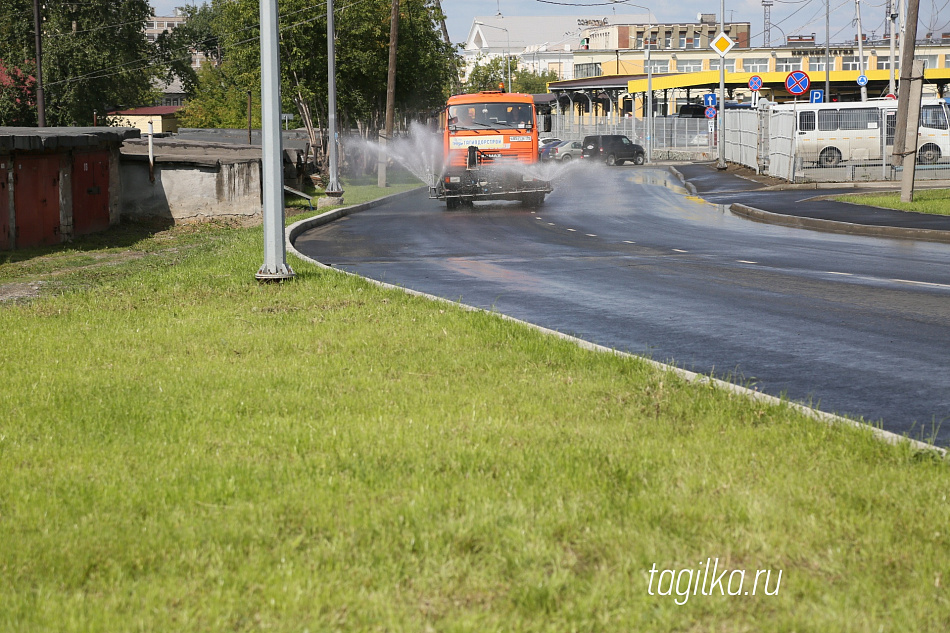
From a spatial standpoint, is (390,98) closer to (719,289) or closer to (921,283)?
(719,289)

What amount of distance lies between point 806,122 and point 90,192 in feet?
79.5

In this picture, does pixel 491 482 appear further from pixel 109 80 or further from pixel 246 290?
pixel 109 80

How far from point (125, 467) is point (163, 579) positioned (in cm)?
148

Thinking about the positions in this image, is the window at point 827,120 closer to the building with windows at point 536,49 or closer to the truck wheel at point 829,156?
the truck wheel at point 829,156

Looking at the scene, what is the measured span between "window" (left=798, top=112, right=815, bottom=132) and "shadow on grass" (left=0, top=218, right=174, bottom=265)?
2169cm

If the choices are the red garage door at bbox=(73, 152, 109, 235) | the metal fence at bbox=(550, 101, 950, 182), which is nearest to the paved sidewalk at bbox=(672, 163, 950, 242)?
the metal fence at bbox=(550, 101, 950, 182)

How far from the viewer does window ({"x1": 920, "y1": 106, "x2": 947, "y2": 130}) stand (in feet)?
121

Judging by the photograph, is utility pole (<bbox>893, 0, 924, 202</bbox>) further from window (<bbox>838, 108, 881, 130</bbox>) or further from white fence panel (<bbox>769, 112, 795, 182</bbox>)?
window (<bbox>838, 108, 881, 130</bbox>)

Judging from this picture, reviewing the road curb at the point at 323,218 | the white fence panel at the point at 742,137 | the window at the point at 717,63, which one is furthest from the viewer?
the window at the point at 717,63

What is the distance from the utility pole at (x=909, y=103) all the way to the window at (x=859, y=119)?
11.7 meters

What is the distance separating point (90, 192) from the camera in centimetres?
2383

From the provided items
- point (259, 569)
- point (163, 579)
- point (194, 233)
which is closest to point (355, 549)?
point (259, 569)

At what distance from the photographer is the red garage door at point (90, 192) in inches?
909

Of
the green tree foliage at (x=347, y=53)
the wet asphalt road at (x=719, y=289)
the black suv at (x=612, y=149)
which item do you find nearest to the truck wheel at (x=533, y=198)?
the wet asphalt road at (x=719, y=289)
